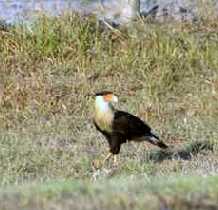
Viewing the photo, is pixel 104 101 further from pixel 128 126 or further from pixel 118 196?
pixel 118 196

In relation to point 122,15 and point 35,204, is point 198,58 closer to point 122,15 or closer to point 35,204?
point 122,15

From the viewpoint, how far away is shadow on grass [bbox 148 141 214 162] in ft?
30.4

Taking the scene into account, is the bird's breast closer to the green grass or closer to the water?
the green grass

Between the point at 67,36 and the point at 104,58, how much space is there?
2.05 ft

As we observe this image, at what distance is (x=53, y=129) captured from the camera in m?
10.1

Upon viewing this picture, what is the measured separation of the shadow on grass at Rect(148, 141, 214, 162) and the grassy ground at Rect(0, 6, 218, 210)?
0.05 ft

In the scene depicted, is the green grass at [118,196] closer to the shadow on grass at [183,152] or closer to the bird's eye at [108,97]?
the bird's eye at [108,97]

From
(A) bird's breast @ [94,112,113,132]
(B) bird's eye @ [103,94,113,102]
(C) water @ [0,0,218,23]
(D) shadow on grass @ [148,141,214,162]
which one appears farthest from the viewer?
(C) water @ [0,0,218,23]

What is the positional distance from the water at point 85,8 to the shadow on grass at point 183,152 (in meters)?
3.70

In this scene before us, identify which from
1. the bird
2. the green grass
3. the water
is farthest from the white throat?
the water

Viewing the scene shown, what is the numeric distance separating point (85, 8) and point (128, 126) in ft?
15.7

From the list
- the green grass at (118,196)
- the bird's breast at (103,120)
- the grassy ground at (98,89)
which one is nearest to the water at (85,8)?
the grassy ground at (98,89)

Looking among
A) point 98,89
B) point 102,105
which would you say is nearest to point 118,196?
point 102,105

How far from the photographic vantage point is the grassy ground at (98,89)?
883 centimetres
